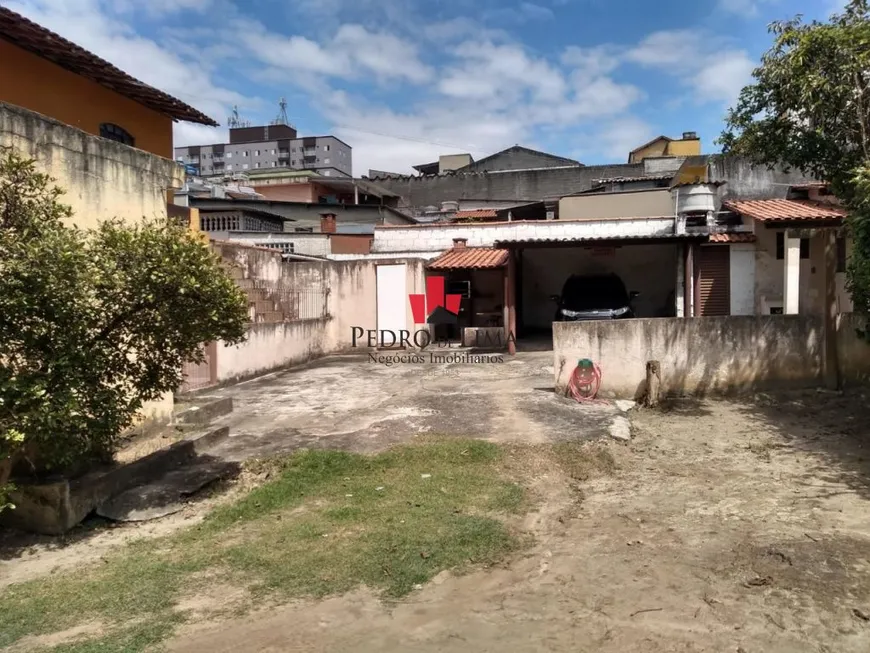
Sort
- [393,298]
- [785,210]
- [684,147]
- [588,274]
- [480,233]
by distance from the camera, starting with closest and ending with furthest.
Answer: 1. [785,210]
2. [393,298]
3. [588,274]
4. [480,233]
5. [684,147]

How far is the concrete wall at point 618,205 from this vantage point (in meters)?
19.5

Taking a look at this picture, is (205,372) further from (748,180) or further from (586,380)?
(748,180)

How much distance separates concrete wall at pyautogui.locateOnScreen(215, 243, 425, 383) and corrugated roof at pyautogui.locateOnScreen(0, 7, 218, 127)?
112 inches

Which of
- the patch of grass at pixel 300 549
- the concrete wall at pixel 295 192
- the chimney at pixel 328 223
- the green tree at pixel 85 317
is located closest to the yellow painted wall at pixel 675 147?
the concrete wall at pixel 295 192

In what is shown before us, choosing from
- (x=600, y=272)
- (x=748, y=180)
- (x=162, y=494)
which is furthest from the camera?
(x=600, y=272)

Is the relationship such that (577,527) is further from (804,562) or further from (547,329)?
(547,329)

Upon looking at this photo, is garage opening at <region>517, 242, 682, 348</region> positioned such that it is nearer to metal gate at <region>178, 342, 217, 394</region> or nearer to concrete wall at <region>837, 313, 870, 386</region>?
concrete wall at <region>837, 313, 870, 386</region>

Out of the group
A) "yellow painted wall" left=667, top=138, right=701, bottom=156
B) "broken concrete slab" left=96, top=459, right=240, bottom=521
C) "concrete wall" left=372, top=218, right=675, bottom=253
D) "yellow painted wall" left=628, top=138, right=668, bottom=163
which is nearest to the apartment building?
"yellow painted wall" left=628, top=138, right=668, bottom=163

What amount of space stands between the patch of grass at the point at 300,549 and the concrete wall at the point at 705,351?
3608 mm

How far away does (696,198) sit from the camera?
1541 centimetres

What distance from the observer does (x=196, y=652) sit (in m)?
3.11

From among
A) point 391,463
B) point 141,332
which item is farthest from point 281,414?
point 141,332
